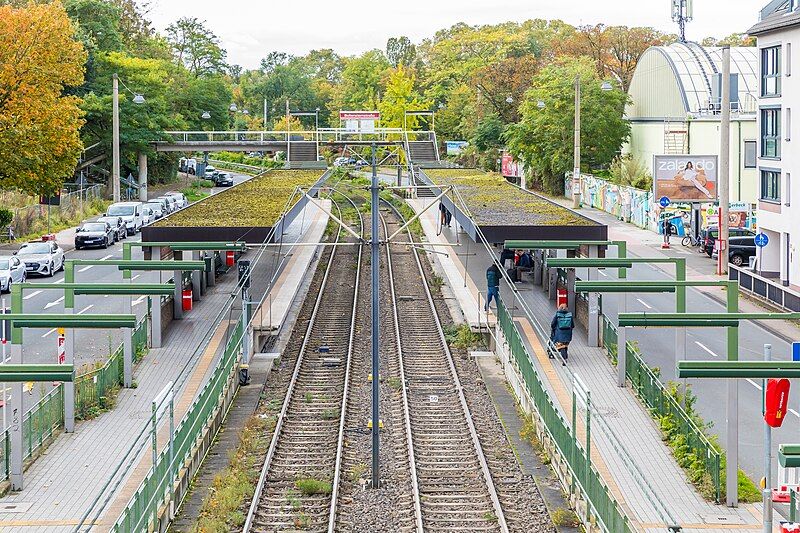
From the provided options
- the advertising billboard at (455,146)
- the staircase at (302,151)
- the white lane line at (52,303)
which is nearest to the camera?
the white lane line at (52,303)

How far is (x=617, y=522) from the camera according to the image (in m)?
14.9

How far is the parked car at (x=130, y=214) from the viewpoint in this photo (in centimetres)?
6097

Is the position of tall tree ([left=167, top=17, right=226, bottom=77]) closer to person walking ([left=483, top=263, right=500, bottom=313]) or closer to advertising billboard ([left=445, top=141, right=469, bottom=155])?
advertising billboard ([left=445, top=141, right=469, bottom=155])

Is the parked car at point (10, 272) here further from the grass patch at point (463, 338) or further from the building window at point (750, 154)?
the building window at point (750, 154)

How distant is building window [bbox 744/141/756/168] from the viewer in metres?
59.9

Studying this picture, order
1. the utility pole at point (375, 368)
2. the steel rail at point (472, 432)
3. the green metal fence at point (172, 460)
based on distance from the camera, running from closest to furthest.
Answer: the green metal fence at point (172, 460) → the steel rail at point (472, 432) → the utility pole at point (375, 368)

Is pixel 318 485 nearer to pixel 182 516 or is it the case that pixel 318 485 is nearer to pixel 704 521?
pixel 182 516

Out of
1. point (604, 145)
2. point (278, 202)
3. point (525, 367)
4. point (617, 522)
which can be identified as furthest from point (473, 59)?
point (617, 522)

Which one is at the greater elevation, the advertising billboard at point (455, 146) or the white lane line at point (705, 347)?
the advertising billboard at point (455, 146)

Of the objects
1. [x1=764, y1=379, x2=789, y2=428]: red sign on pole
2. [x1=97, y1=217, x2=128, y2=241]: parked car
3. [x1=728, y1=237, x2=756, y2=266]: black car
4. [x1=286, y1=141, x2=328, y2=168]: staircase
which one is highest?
[x1=286, y1=141, x2=328, y2=168]: staircase

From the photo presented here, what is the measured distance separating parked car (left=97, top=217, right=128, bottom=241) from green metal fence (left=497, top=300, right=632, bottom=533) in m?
34.4

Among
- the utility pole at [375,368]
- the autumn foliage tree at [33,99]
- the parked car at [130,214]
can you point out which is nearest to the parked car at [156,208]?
the parked car at [130,214]

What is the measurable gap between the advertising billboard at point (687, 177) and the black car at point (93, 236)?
24.7 meters

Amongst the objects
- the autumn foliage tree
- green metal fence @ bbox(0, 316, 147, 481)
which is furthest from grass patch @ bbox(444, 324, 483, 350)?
the autumn foliage tree
